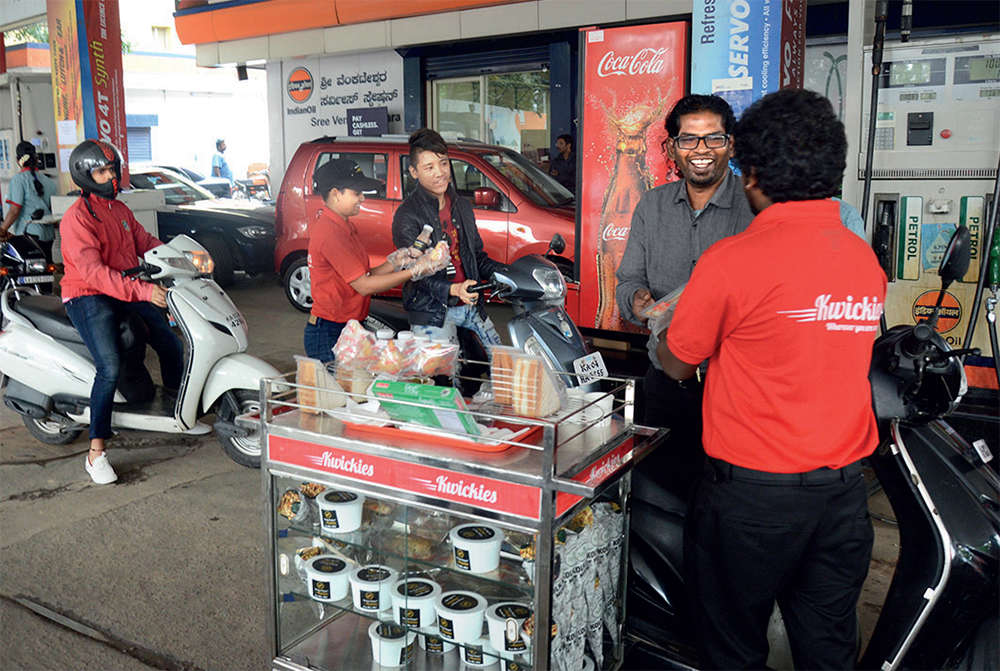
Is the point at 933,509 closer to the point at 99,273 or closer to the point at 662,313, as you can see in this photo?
the point at 662,313

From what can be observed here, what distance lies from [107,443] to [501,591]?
3.62m

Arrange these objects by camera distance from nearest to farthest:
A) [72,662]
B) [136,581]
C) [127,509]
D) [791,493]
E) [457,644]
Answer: [791,493] → [457,644] → [72,662] → [136,581] → [127,509]

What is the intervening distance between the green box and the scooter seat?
325 centimetres

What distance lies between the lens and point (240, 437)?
441 cm

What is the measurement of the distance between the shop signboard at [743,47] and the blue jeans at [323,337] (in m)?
2.16

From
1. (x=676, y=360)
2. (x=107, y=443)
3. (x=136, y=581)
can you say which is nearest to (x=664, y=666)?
(x=676, y=360)

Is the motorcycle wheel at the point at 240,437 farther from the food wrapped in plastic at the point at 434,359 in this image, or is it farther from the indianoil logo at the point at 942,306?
the indianoil logo at the point at 942,306

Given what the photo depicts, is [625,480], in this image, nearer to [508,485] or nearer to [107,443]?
[508,485]

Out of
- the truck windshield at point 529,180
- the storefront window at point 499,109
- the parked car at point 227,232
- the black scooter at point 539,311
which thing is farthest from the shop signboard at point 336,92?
the black scooter at point 539,311

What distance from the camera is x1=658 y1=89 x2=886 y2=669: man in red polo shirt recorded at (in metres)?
1.72

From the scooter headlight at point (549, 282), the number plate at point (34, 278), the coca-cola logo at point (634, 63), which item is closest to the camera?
the scooter headlight at point (549, 282)

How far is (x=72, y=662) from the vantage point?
2764mm

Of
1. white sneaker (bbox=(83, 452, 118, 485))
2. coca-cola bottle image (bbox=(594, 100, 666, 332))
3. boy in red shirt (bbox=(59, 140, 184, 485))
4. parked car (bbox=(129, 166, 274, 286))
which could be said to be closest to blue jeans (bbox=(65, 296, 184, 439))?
boy in red shirt (bbox=(59, 140, 184, 485))

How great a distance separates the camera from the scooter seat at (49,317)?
459cm
